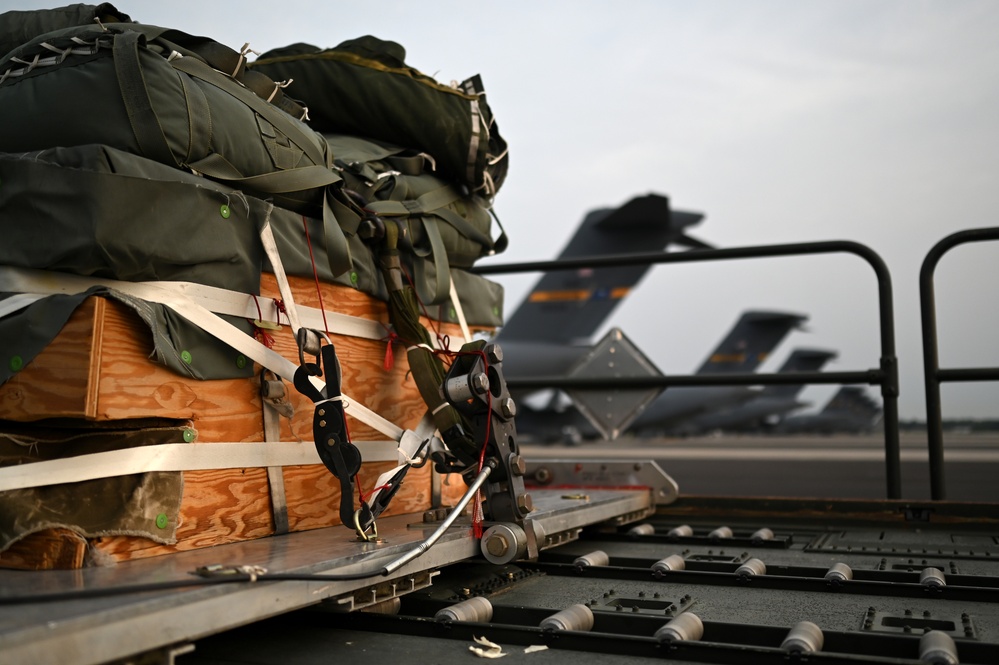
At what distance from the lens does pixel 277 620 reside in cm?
170

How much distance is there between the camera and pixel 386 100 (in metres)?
2.63

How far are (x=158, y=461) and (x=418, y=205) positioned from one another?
1.17 m

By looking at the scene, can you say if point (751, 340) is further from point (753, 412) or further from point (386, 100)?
point (386, 100)

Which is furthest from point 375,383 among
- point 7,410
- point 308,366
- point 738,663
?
point 738,663

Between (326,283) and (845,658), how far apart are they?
1414 millimetres

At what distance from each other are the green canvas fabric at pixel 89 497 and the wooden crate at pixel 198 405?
0.03 metres

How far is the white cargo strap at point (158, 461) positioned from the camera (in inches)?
55.6

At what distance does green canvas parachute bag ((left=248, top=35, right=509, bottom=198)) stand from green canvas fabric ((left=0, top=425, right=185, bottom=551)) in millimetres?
1389

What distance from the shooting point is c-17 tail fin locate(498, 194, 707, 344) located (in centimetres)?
2348

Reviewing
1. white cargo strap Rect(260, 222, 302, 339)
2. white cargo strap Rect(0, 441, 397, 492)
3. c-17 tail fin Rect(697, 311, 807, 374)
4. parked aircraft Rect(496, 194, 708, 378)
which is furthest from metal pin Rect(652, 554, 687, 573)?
c-17 tail fin Rect(697, 311, 807, 374)

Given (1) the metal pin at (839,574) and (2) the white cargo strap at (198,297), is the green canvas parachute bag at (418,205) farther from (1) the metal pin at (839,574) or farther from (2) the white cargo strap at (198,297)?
(1) the metal pin at (839,574)

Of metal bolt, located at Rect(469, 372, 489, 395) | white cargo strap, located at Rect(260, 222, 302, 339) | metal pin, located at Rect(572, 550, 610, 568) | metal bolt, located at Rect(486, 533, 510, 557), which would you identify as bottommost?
metal pin, located at Rect(572, 550, 610, 568)

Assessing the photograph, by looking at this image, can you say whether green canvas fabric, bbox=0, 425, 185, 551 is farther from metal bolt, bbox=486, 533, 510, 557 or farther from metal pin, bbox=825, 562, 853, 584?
metal pin, bbox=825, 562, 853, 584

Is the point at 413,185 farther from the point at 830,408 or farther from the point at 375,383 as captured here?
the point at 830,408
